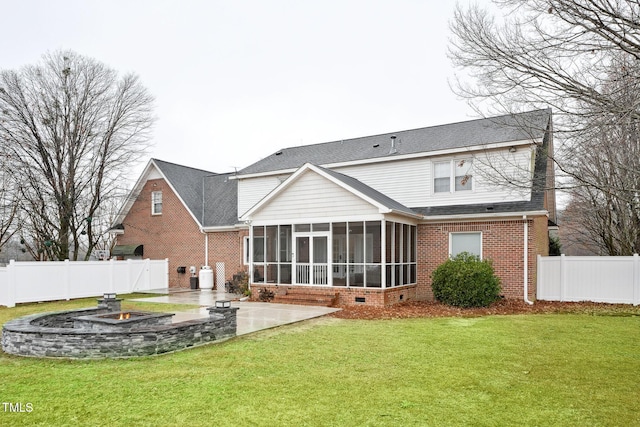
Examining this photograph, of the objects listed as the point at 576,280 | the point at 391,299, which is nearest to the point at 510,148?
the point at 576,280

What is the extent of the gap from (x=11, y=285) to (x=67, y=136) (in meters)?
8.32

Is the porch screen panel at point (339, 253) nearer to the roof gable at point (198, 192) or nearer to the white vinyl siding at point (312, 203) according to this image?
the white vinyl siding at point (312, 203)

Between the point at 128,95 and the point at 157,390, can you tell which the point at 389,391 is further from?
the point at 128,95

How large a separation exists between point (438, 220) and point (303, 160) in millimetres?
7775

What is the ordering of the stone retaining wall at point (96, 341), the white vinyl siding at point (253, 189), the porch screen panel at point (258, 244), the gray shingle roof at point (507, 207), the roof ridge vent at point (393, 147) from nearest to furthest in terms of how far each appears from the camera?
the stone retaining wall at point (96, 341) → the gray shingle roof at point (507, 207) → the porch screen panel at point (258, 244) → the roof ridge vent at point (393, 147) → the white vinyl siding at point (253, 189)

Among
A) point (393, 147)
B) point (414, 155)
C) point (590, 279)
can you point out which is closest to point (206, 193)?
point (393, 147)

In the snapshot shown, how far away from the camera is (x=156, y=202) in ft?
81.2

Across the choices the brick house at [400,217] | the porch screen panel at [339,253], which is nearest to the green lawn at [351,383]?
the brick house at [400,217]

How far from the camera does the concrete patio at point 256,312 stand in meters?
11.7

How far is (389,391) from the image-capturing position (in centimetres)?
605

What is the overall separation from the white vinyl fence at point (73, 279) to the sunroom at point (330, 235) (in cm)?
726

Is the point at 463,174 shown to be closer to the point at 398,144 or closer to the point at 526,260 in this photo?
the point at 398,144

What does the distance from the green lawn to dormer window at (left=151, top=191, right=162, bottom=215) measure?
656 inches

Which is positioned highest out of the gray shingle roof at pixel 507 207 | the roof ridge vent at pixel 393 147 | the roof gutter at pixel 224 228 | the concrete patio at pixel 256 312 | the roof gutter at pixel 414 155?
the roof ridge vent at pixel 393 147
